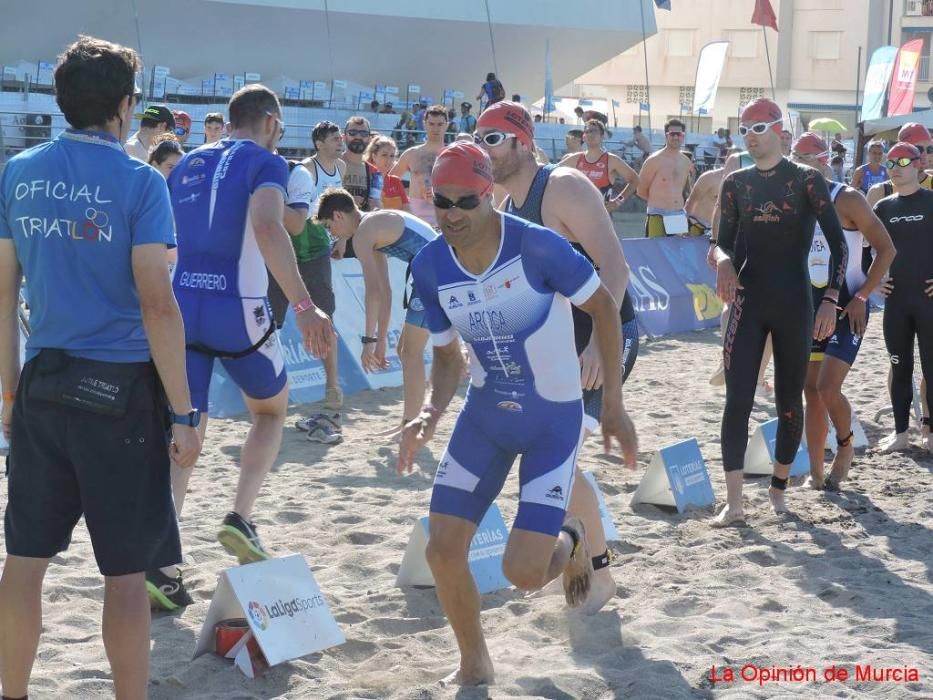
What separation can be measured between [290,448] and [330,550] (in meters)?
2.34

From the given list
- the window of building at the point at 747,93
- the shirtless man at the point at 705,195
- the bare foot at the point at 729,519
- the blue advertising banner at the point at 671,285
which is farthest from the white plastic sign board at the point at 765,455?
the window of building at the point at 747,93

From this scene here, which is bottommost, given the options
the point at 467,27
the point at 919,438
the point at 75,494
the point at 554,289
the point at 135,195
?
the point at 919,438

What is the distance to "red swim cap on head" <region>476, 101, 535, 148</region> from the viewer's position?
4.36 m

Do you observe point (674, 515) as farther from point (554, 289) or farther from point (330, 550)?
point (554, 289)

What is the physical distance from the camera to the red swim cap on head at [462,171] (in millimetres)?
3689

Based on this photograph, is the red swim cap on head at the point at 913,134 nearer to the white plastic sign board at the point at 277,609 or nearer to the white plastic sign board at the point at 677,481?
the white plastic sign board at the point at 677,481

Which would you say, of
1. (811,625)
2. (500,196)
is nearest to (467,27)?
Result: (500,196)

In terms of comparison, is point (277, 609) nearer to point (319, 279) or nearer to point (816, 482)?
point (816, 482)

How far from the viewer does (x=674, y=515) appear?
612 centimetres

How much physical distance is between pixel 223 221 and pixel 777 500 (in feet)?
10.7

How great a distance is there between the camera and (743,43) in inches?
2474

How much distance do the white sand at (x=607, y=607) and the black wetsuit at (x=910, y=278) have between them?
75 centimetres

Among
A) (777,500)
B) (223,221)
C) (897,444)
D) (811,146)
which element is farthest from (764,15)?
(223,221)

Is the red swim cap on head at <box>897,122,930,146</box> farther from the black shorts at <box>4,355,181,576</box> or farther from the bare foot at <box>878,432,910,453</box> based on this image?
the black shorts at <box>4,355,181,576</box>
